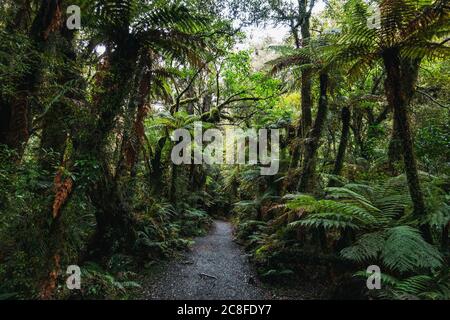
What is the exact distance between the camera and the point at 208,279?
15.2 ft

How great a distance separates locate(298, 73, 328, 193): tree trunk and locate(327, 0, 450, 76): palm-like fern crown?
53.9 inches

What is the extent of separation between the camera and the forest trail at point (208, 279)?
4.04m

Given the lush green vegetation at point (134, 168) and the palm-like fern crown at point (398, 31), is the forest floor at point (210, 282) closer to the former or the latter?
the lush green vegetation at point (134, 168)

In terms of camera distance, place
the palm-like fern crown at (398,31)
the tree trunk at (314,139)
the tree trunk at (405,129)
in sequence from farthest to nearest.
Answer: the tree trunk at (314,139) < the tree trunk at (405,129) < the palm-like fern crown at (398,31)

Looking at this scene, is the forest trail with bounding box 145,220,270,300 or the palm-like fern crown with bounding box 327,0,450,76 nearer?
the palm-like fern crown with bounding box 327,0,450,76

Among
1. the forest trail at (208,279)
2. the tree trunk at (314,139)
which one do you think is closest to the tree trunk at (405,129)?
the tree trunk at (314,139)

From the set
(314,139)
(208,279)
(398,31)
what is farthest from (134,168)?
(398,31)

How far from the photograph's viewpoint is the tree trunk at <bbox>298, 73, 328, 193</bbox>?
516 centimetres

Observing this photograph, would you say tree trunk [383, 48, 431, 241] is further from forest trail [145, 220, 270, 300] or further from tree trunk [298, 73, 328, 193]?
forest trail [145, 220, 270, 300]

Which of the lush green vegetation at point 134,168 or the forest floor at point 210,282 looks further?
the forest floor at point 210,282

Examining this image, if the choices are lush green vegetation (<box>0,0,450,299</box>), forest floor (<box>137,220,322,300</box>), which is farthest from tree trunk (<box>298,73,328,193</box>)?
forest floor (<box>137,220,322,300</box>)

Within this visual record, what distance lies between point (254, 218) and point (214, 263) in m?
2.80

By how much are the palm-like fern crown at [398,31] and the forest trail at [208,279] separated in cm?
364
